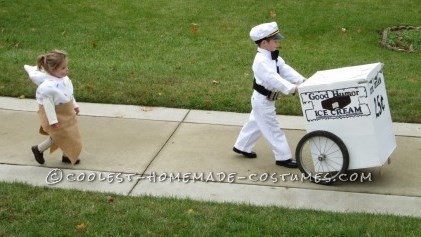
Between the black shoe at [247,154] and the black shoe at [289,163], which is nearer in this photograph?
the black shoe at [289,163]

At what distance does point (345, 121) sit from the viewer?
5789mm

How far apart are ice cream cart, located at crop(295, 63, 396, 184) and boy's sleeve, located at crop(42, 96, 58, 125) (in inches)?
86.3

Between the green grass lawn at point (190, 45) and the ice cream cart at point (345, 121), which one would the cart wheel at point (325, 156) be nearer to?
the ice cream cart at point (345, 121)

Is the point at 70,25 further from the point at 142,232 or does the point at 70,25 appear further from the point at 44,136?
the point at 142,232

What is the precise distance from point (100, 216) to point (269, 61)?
82.2 inches

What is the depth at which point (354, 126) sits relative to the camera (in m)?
5.77

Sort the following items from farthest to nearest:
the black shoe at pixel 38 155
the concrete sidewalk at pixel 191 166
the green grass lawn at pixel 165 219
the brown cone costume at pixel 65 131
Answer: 1. the black shoe at pixel 38 155
2. the brown cone costume at pixel 65 131
3. the concrete sidewalk at pixel 191 166
4. the green grass lawn at pixel 165 219

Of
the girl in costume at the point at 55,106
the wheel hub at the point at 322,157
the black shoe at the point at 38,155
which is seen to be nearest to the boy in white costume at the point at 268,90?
the wheel hub at the point at 322,157

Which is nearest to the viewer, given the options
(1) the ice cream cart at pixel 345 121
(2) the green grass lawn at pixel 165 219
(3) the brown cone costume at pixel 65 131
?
(2) the green grass lawn at pixel 165 219

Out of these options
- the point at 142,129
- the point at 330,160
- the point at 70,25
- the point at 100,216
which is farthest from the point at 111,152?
the point at 70,25

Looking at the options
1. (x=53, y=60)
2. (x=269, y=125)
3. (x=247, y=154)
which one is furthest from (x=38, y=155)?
(x=269, y=125)

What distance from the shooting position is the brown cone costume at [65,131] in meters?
6.27

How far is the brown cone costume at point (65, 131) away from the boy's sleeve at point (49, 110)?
92 mm

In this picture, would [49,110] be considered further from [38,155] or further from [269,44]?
[269,44]
